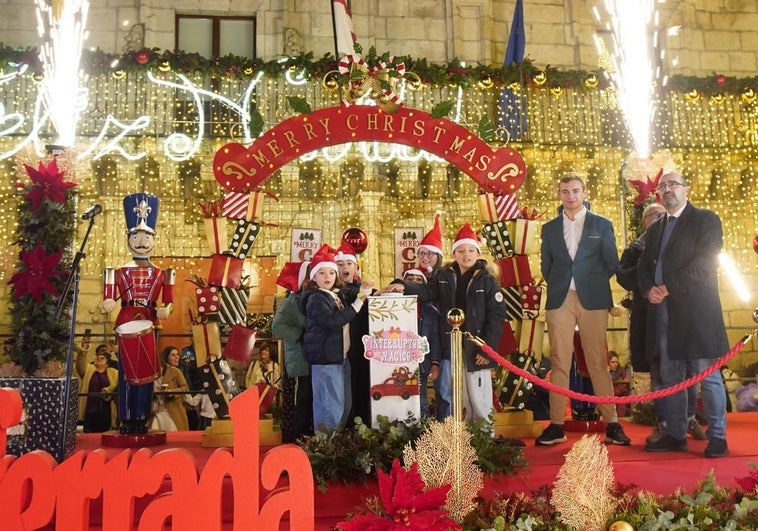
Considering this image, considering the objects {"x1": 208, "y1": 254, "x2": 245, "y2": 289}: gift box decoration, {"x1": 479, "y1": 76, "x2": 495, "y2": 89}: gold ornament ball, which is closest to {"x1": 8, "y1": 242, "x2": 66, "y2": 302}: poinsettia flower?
{"x1": 208, "y1": 254, "x2": 245, "y2": 289}: gift box decoration

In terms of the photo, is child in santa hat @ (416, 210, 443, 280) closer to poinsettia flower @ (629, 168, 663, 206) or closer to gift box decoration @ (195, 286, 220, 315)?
gift box decoration @ (195, 286, 220, 315)

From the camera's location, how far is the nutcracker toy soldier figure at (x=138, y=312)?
6.44 meters

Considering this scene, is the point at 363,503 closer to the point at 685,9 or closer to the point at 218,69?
the point at 218,69

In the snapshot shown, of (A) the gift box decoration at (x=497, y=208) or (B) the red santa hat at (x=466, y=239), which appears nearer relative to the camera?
(B) the red santa hat at (x=466, y=239)

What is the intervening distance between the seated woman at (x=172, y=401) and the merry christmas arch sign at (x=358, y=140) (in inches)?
119

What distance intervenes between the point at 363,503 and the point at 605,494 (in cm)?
147

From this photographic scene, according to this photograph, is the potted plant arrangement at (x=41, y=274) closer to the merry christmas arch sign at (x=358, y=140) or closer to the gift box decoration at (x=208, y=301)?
the gift box decoration at (x=208, y=301)

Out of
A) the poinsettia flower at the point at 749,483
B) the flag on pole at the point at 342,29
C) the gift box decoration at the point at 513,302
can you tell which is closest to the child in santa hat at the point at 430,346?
the gift box decoration at the point at 513,302

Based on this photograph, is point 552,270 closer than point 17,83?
Yes

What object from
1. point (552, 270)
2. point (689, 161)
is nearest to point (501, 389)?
point (552, 270)

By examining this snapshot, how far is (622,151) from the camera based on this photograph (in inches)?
530

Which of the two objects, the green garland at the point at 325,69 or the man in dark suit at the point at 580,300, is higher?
the green garland at the point at 325,69

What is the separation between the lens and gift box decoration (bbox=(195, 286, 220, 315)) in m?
6.81

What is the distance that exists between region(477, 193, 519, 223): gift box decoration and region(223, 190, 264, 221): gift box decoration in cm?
208
